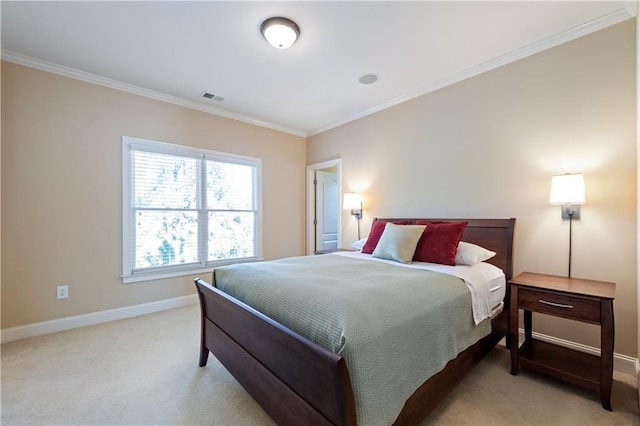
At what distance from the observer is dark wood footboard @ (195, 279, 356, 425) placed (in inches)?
40.3

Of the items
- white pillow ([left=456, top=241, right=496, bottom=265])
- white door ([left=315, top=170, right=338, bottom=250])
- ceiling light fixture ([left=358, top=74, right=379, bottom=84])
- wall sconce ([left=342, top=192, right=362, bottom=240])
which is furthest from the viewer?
white door ([left=315, top=170, right=338, bottom=250])

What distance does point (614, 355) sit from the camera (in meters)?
2.11

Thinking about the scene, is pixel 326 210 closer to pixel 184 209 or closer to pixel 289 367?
pixel 184 209

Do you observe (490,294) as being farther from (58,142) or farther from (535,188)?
(58,142)

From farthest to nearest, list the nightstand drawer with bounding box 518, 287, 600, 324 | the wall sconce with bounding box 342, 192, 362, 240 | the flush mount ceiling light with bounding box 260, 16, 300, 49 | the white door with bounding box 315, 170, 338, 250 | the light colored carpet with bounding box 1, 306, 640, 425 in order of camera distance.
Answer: the white door with bounding box 315, 170, 338, 250 → the wall sconce with bounding box 342, 192, 362, 240 → the flush mount ceiling light with bounding box 260, 16, 300, 49 → the nightstand drawer with bounding box 518, 287, 600, 324 → the light colored carpet with bounding box 1, 306, 640, 425

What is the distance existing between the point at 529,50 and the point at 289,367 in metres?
3.24

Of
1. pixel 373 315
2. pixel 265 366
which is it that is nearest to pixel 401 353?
pixel 373 315

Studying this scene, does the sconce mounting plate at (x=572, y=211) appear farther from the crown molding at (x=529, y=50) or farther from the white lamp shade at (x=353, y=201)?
the white lamp shade at (x=353, y=201)

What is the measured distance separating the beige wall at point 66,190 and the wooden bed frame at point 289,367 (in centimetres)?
177

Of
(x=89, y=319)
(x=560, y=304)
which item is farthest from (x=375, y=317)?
(x=89, y=319)

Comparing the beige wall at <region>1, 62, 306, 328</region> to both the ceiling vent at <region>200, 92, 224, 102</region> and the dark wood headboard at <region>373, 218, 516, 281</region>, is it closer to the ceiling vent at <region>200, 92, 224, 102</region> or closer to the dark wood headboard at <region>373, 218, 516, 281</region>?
the ceiling vent at <region>200, 92, 224, 102</region>

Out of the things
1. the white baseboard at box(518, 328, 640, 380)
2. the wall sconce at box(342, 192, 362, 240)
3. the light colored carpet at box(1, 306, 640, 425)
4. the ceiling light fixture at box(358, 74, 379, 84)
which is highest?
the ceiling light fixture at box(358, 74, 379, 84)

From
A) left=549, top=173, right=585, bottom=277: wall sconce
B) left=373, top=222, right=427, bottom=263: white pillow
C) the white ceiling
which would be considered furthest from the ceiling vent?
left=549, top=173, right=585, bottom=277: wall sconce

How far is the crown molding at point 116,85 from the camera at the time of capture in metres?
2.65
